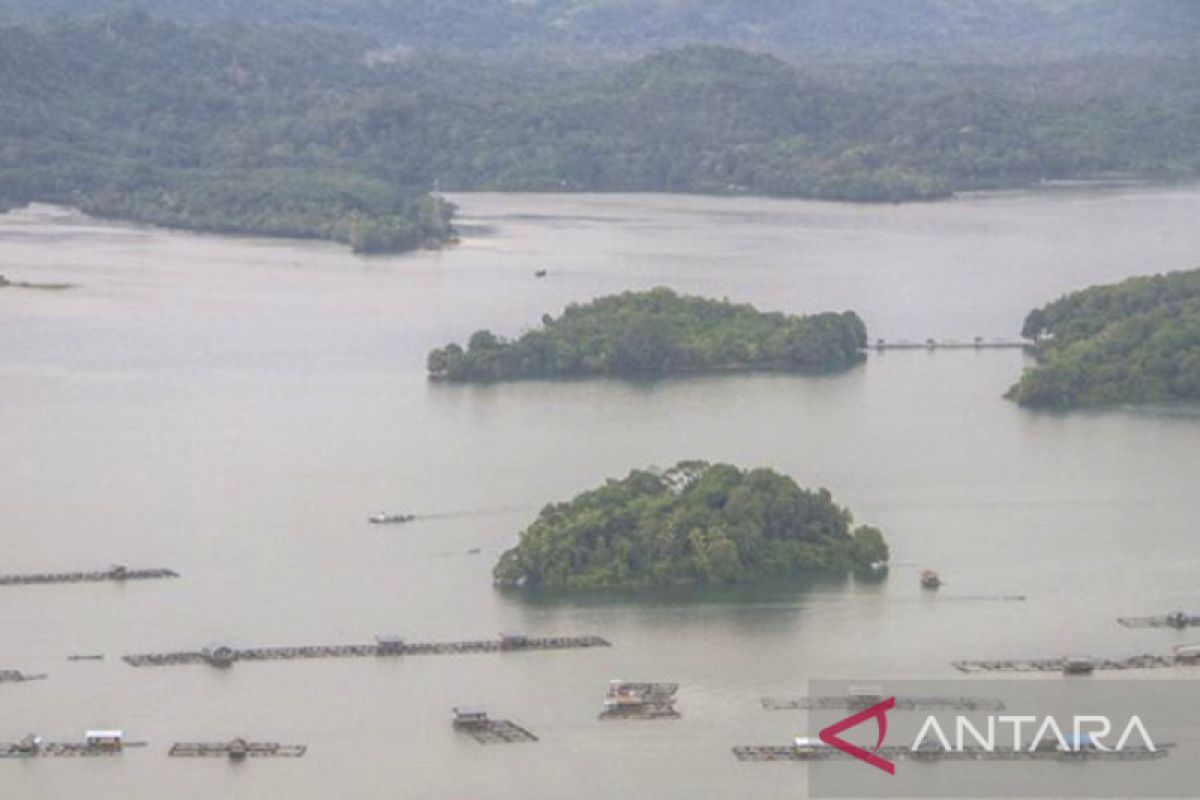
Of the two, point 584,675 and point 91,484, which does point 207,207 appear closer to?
point 91,484

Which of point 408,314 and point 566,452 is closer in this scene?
point 566,452

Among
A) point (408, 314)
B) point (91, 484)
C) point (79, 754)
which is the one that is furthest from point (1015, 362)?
point (79, 754)

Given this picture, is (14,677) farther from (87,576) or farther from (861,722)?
(861,722)

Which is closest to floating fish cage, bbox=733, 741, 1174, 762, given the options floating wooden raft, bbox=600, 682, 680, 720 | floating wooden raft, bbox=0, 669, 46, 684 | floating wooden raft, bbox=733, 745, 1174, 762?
floating wooden raft, bbox=733, 745, 1174, 762

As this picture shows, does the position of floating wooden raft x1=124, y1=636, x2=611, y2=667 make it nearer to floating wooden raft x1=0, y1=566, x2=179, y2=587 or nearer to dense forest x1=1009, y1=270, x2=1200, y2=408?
floating wooden raft x1=0, y1=566, x2=179, y2=587

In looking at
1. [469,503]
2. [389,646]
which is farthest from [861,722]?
[469,503]

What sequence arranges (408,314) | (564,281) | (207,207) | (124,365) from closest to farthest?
(124,365) → (408,314) → (564,281) → (207,207)
